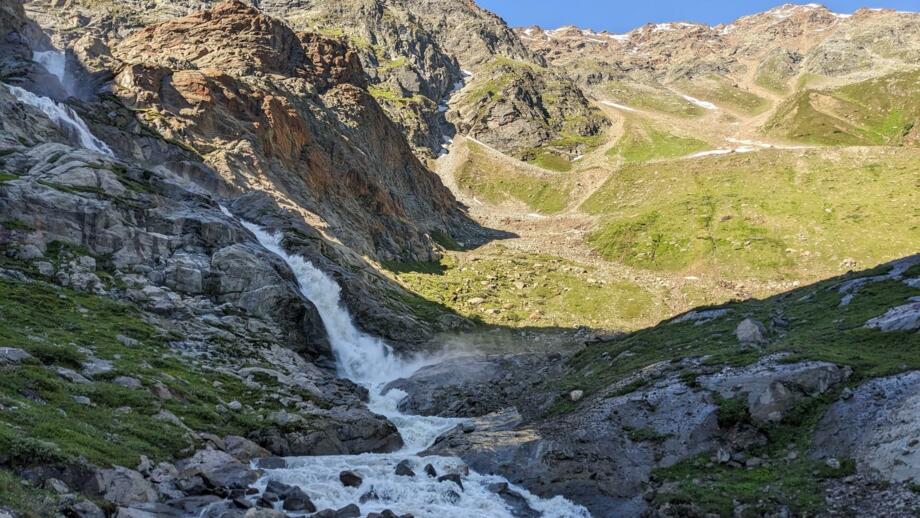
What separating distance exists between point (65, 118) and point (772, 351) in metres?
80.9

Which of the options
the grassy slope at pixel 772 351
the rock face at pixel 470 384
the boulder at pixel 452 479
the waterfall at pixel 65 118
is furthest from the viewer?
the waterfall at pixel 65 118

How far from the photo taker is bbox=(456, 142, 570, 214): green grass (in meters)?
178

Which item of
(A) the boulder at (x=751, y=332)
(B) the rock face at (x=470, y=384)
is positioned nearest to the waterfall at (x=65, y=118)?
(B) the rock face at (x=470, y=384)

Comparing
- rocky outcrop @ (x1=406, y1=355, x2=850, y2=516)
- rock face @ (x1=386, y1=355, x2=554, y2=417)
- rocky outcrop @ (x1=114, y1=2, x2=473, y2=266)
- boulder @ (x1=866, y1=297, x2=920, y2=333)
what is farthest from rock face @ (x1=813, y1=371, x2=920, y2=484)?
rocky outcrop @ (x1=114, y1=2, x2=473, y2=266)

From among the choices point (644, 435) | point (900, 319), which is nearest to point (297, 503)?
point (644, 435)

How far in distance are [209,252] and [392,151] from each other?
296 feet

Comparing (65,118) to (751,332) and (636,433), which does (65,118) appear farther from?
(751,332)

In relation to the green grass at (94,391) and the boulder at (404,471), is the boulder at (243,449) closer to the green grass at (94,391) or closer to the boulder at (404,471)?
the green grass at (94,391)

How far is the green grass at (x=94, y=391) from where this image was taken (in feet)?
66.8

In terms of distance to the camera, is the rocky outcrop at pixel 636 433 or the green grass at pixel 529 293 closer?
the rocky outcrop at pixel 636 433

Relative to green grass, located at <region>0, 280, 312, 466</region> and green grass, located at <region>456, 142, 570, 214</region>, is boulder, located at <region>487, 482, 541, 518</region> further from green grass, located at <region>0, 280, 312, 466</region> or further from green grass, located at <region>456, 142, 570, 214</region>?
green grass, located at <region>456, 142, 570, 214</region>

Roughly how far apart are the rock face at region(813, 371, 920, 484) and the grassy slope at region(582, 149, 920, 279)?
7560 cm

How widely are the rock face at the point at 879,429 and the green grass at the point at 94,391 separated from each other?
88.9 ft

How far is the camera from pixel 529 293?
9050 cm
